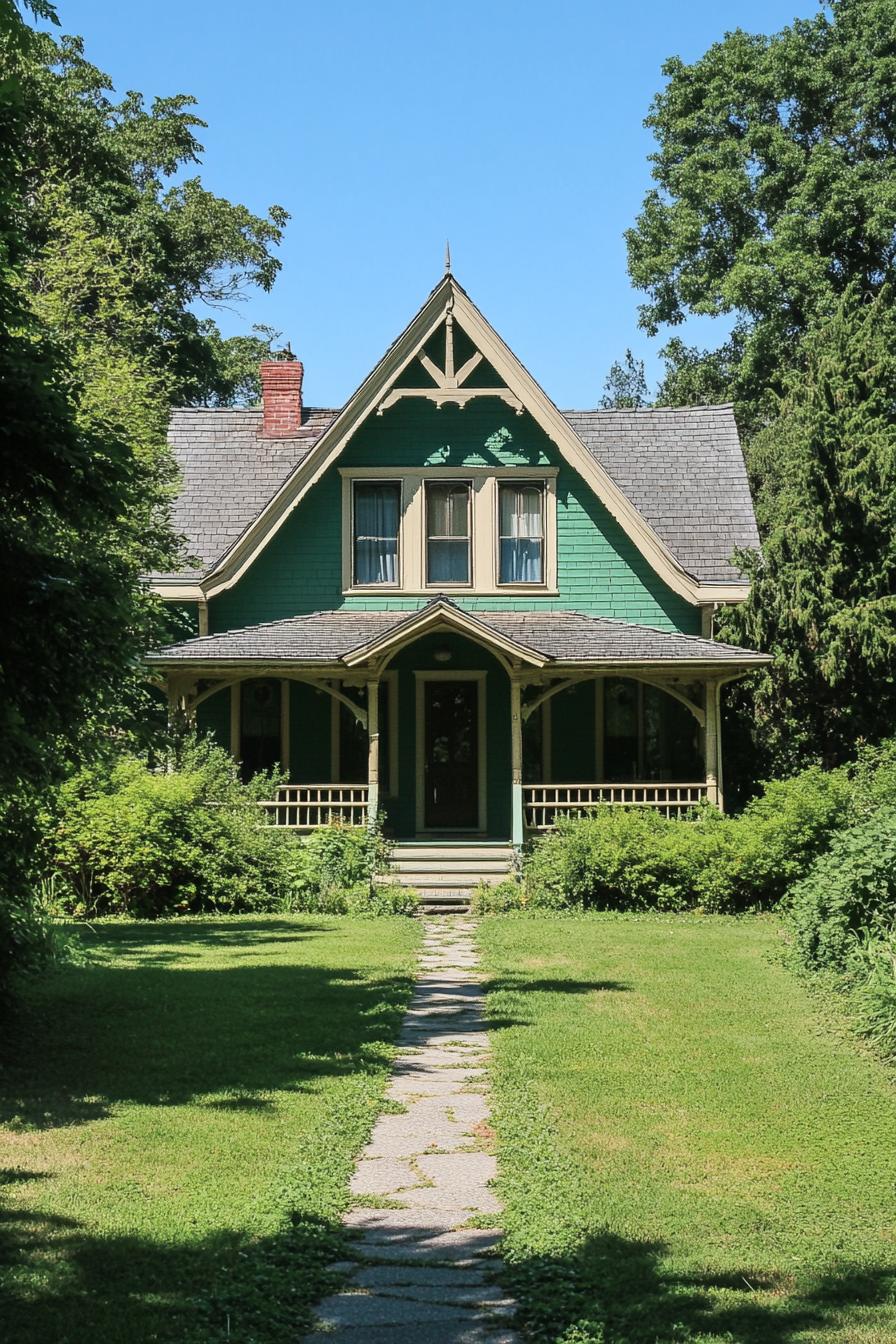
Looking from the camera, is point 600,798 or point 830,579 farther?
point 830,579

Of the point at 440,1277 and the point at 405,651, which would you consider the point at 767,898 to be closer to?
the point at 405,651

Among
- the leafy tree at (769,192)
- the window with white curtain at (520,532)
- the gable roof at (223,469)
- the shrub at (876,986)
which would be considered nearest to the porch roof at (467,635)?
the window with white curtain at (520,532)

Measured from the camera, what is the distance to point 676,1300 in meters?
5.73

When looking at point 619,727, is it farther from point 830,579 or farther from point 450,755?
point 830,579

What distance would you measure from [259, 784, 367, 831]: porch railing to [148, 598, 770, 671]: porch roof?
1896mm

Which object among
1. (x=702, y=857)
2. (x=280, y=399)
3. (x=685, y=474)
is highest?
(x=280, y=399)

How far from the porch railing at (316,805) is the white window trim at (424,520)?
3.12m

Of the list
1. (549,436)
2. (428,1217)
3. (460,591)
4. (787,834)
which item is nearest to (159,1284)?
(428,1217)

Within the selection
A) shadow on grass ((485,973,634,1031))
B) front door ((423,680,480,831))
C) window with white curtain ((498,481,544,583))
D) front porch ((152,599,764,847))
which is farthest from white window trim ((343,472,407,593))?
shadow on grass ((485,973,634,1031))

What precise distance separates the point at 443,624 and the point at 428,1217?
1420 cm

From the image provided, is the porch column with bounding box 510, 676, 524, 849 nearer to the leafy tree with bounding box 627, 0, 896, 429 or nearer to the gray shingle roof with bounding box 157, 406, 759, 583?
the gray shingle roof with bounding box 157, 406, 759, 583

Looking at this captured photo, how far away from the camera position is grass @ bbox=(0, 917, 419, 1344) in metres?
5.73

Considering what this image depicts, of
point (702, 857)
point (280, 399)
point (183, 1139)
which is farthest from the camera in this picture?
point (280, 399)

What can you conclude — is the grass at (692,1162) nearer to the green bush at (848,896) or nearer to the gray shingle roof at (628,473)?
the green bush at (848,896)
